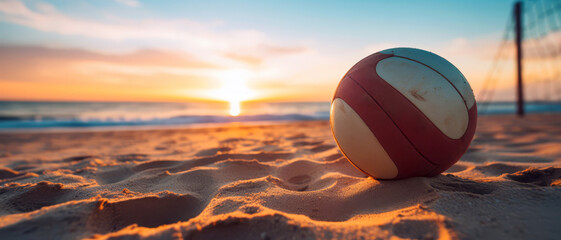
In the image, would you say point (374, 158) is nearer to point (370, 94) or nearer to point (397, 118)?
point (397, 118)

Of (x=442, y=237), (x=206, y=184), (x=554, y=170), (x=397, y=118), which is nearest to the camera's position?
(x=442, y=237)

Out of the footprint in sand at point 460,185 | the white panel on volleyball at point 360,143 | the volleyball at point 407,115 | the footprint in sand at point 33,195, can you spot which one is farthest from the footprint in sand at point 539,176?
the footprint in sand at point 33,195

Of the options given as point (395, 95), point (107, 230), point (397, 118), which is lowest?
point (107, 230)

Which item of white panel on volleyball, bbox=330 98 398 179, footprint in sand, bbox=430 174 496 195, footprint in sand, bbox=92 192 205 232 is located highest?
white panel on volleyball, bbox=330 98 398 179

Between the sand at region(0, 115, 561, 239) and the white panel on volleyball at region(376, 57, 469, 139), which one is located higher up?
the white panel on volleyball at region(376, 57, 469, 139)

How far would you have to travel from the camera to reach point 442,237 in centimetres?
131

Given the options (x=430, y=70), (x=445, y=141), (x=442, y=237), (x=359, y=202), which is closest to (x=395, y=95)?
(x=430, y=70)

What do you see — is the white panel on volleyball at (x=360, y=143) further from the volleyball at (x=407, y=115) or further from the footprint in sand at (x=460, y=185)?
the footprint in sand at (x=460, y=185)

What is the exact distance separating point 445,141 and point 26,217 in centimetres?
266

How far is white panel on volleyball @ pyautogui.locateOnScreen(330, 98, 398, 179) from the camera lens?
Answer: 6.56 ft

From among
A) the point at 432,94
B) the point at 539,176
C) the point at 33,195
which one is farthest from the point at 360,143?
the point at 33,195

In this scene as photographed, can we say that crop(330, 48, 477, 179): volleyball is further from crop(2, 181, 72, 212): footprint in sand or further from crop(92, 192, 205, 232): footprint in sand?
crop(2, 181, 72, 212): footprint in sand

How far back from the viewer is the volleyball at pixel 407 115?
6.23 feet

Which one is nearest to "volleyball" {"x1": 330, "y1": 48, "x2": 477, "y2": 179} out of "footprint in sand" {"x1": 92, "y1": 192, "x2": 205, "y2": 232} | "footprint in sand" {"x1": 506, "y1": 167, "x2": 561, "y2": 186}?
"footprint in sand" {"x1": 506, "y1": 167, "x2": 561, "y2": 186}
